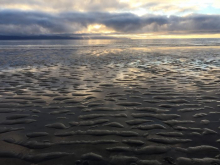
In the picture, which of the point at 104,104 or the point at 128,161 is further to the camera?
the point at 104,104

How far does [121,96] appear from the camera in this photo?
9.96 metres

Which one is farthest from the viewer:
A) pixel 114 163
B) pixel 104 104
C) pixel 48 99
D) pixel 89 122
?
pixel 48 99

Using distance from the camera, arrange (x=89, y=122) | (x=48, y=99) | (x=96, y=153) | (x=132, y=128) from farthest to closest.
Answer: (x=48, y=99), (x=89, y=122), (x=132, y=128), (x=96, y=153)

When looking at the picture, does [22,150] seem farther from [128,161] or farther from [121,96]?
[121,96]

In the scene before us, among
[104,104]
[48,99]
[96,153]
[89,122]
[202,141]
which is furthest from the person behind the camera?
[48,99]

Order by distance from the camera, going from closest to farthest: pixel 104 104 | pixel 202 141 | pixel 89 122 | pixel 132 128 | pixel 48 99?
pixel 202 141, pixel 132 128, pixel 89 122, pixel 104 104, pixel 48 99

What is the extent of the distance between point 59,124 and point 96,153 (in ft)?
7.59

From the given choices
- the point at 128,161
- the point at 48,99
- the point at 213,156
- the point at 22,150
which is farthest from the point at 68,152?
the point at 48,99

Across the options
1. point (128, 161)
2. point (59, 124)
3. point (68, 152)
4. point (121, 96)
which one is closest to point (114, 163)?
point (128, 161)

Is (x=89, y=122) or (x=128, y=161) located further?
(x=89, y=122)

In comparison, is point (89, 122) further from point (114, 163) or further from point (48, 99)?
point (48, 99)

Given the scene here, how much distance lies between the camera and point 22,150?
500cm

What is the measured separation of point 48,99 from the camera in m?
9.54

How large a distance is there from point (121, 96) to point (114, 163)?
560 centimetres
